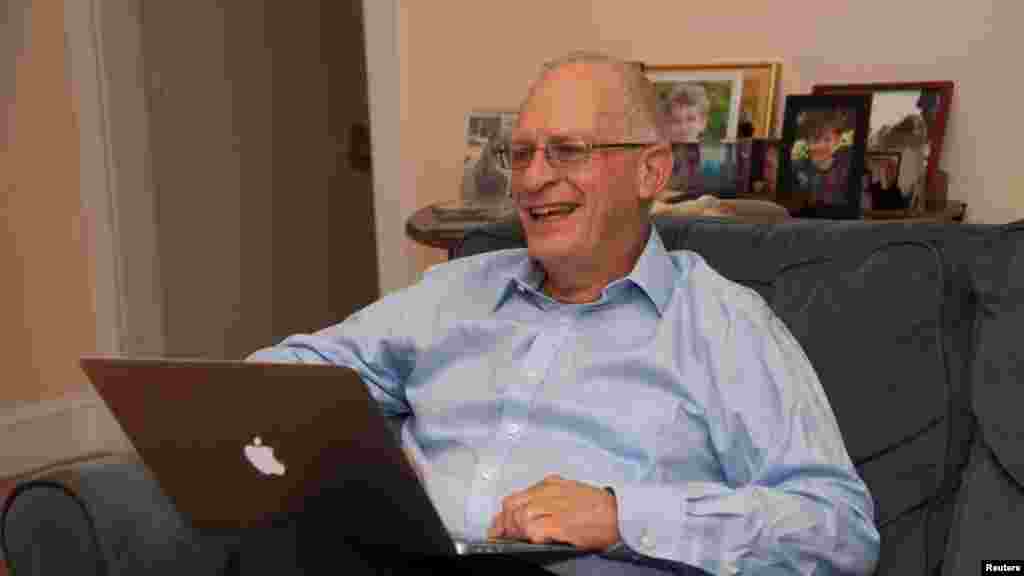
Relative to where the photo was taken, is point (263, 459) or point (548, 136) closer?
point (263, 459)

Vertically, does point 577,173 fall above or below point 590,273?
above

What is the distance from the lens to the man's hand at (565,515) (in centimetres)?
115

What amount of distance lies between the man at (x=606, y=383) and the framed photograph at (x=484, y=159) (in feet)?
2.69

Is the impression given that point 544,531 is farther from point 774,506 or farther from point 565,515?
point 774,506

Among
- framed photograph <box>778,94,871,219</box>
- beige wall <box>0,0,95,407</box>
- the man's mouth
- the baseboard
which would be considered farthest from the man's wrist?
beige wall <box>0,0,95,407</box>

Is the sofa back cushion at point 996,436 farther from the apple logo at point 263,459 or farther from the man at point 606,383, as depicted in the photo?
the apple logo at point 263,459

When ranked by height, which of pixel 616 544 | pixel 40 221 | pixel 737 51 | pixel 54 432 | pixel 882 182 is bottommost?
pixel 54 432

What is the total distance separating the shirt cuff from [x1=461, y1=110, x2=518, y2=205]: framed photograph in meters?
1.32

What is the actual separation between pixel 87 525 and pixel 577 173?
2.53ft

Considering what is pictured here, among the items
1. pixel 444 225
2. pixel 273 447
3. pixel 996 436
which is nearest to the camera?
pixel 273 447

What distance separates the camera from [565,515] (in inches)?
45.4

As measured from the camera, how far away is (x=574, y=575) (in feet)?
3.75

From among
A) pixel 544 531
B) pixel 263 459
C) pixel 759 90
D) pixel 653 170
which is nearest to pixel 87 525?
pixel 263 459

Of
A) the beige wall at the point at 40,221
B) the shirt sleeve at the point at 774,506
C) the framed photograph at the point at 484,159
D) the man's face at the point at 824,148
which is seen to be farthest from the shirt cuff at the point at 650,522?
the beige wall at the point at 40,221
